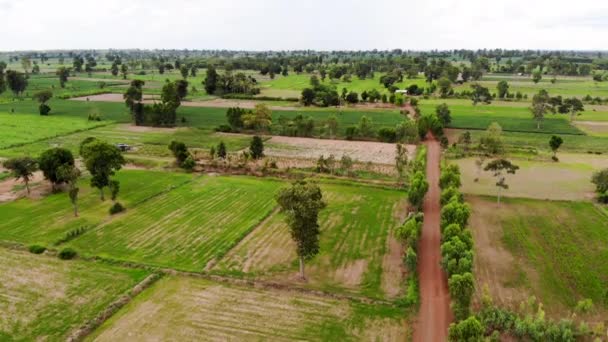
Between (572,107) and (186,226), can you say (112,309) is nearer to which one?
(186,226)

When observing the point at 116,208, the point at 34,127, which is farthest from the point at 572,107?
the point at 34,127

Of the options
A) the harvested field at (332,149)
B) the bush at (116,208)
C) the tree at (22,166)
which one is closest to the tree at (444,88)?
the harvested field at (332,149)

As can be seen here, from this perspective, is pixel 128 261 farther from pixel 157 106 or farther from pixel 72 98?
pixel 72 98

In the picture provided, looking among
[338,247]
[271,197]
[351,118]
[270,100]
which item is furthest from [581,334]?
[270,100]

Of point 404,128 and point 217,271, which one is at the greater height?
point 404,128

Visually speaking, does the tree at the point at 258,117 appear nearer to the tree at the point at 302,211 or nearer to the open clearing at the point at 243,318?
the tree at the point at 302,211
